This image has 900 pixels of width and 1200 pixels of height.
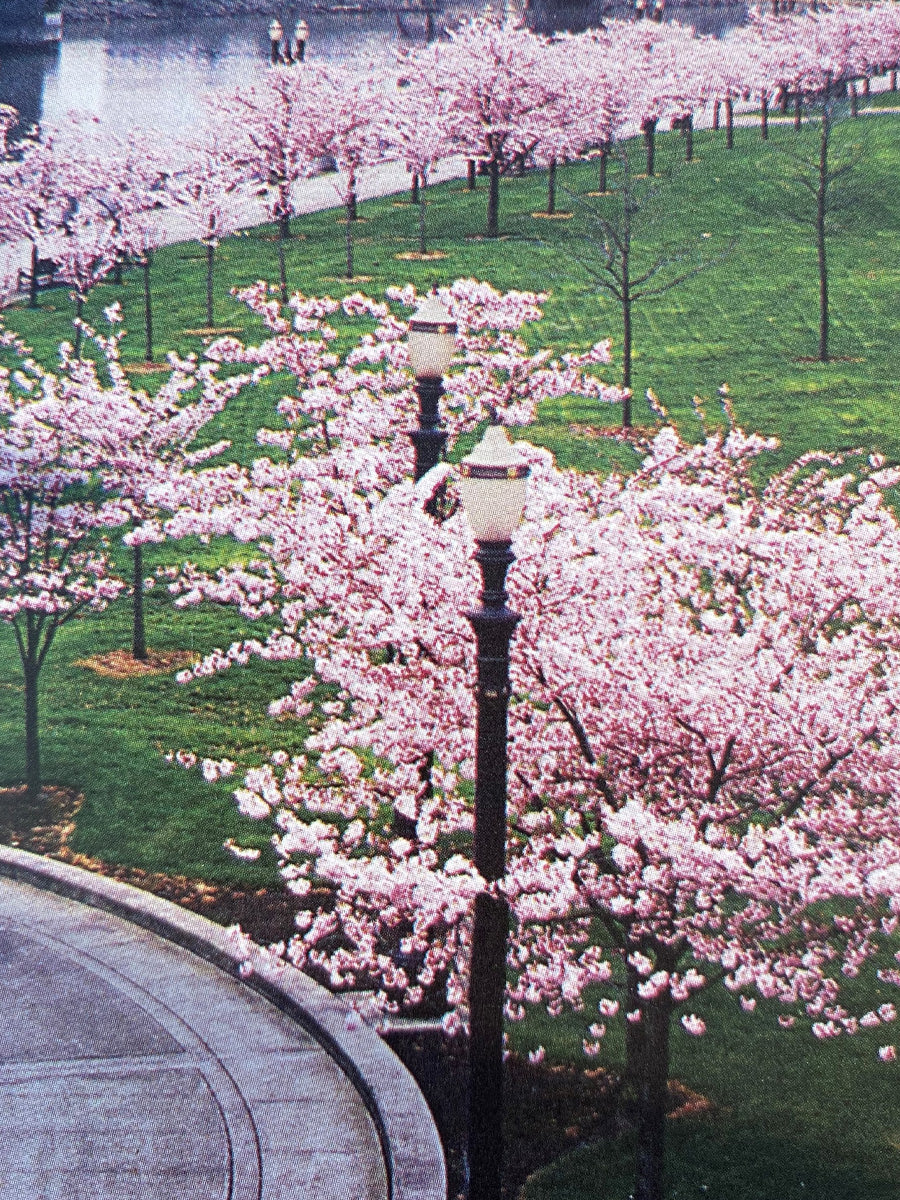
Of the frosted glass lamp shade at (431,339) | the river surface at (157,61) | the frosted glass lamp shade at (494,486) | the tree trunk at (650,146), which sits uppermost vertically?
the river surface at (157,61)

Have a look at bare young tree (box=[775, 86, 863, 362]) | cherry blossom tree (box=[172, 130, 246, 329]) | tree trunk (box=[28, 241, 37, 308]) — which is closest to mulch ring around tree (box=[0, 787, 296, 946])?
cherry blossom tree (box=[172, 130, 246, 329])

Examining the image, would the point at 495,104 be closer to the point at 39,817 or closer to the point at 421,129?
the point at 421,129

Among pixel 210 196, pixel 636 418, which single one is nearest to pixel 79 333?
pixel 210 196

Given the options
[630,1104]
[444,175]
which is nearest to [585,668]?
[630,1104]

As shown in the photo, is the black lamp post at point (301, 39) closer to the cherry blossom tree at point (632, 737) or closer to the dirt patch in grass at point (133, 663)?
the dirt patch in grass at point (133, 663)

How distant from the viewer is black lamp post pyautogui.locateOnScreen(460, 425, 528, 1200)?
990 cm

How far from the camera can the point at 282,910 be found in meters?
18.3

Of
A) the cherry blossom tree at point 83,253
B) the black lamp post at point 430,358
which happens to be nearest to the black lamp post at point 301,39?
the cherry blossom tree at point 83,253

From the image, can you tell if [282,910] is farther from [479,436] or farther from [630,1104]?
[479,436]

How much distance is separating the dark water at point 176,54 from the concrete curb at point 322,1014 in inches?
1960

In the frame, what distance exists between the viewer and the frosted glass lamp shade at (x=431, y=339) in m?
12.7

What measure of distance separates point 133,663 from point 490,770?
1578cm

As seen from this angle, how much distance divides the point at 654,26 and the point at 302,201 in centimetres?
1968

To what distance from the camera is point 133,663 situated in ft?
84.0
